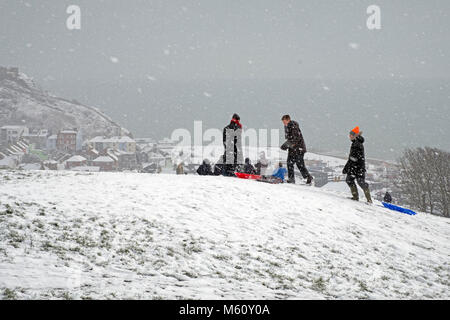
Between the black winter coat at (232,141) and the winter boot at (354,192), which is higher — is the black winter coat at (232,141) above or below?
above

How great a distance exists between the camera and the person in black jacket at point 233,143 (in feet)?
46.4

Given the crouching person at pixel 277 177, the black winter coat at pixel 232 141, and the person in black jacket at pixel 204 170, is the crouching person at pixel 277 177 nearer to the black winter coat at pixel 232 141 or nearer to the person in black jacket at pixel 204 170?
the black winter coat at pixel 232 141

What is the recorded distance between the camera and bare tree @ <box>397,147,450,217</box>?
35000 mm

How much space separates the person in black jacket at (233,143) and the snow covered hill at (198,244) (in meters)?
2.58

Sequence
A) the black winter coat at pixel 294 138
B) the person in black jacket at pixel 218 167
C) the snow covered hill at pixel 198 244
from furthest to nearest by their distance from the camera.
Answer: the person in black jacket at pixel 218 167 < the black winter coat at pixel 294 138 < the snow covered hill at pixel 198 244

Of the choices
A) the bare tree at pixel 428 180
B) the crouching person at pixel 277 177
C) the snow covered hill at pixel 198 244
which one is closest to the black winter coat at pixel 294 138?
the crouching person at pixel 277 177

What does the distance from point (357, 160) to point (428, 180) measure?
94.5 ft

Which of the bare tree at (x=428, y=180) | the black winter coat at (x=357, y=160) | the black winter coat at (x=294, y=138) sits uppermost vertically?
the black winter coat at (x=294, y=138)

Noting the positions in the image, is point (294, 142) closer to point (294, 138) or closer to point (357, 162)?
point (294, 138)

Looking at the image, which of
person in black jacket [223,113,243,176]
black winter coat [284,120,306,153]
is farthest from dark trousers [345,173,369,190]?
person in black jacket [223,113,243,176]
